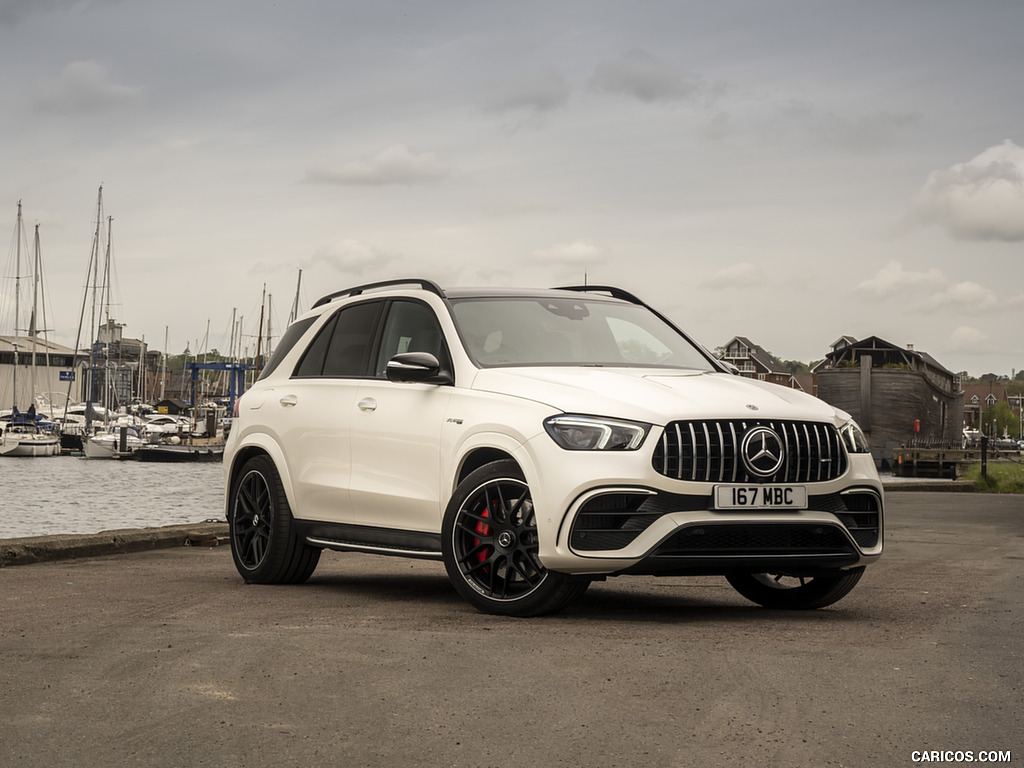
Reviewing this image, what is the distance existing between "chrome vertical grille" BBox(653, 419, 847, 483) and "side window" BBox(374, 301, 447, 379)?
1841mm

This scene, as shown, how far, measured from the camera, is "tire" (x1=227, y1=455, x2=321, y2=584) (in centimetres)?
844

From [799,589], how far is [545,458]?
80.1 inches

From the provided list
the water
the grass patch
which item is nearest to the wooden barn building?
the grass patch

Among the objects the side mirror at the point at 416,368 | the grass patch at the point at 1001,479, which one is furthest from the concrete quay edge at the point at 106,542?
the grass patch at the point at 1001,479

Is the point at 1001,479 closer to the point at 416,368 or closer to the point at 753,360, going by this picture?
the point at 416,368

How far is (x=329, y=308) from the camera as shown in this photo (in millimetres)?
8906

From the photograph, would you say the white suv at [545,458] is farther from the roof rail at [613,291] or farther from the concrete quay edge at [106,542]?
the concrete quay edge at [106,542]

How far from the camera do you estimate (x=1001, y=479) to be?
50844 mm

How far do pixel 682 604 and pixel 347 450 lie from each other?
2179 millimetres

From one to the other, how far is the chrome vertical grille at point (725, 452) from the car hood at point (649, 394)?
48 mm

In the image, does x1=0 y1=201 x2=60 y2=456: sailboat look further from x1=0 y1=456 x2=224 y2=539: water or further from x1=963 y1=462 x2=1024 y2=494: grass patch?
x1=963 y1=462 x2=1024 y2=494: grass patch

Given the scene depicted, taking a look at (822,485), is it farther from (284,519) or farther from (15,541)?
(15,541)

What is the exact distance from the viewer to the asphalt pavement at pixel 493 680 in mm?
3936

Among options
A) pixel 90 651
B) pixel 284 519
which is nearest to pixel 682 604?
pixel 284 519
